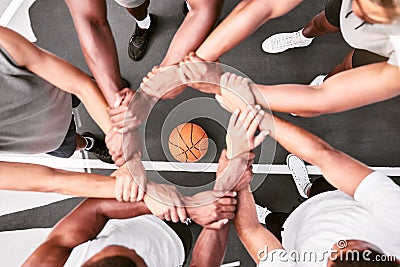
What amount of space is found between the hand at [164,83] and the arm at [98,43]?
0.27 feet

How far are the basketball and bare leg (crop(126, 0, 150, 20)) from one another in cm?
36

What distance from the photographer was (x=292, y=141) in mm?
847

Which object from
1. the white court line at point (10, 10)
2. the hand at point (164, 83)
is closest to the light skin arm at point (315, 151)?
the hand at point (164, 83)

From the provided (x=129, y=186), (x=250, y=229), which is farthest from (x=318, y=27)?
(x=129, y=186)

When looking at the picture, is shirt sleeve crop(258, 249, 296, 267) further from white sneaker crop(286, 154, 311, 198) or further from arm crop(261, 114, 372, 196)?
white sneaker crop(286, 154, 311, 198)

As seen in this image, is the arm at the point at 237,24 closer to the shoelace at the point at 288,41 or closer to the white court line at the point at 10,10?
the shoelace at the point at 288,41

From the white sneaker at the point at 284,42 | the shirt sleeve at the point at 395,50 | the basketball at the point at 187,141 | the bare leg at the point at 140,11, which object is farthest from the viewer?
the white sneaker at the point at 284,42

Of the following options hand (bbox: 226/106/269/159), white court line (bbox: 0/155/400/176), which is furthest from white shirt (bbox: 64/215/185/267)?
hand (bbox: 226/106/269/159)

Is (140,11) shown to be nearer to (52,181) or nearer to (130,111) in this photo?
(130,111)

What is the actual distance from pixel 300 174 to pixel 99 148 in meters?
0.60

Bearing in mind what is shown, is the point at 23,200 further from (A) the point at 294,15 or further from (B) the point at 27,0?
(A) the point at 294,15

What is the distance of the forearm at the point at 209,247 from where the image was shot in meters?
0.86

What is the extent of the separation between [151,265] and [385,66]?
587 millimetres

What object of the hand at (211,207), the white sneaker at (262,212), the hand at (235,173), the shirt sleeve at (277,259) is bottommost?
the white sneaker at (262,212)
